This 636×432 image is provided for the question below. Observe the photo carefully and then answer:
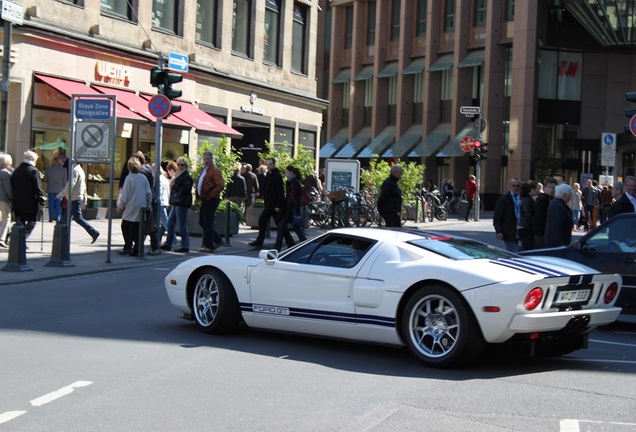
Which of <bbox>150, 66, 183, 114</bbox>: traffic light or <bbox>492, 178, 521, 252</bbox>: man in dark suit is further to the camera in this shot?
<bbox>150, 66, 183, 114</bbox>: traffic light

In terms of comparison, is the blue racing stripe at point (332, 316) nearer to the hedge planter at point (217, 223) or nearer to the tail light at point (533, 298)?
the tail light at point (533, 298)

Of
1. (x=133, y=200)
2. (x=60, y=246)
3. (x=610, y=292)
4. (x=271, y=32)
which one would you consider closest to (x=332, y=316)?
(x=610, y=292)

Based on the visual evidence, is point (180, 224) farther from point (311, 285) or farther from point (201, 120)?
point (201, 120)

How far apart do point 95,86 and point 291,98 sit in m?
14.2

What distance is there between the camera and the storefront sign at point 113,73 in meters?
28.0

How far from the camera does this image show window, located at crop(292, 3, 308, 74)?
136 ft

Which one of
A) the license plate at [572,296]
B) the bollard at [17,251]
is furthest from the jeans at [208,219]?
the license plate at [572,296]

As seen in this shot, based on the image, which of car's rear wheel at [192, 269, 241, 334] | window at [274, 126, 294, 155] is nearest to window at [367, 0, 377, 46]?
window at [274, 126, 294, 155]

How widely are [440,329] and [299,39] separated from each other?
34.9 metres

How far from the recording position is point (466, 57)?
58.8 m

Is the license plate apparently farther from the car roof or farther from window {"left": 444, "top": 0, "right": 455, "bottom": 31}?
window {"left": 444, "top": 0, "right": 455, "bottom": 31}

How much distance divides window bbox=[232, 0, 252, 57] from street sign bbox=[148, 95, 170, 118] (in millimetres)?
17586

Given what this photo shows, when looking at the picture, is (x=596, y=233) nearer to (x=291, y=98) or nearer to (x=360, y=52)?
(x=291, y=98)

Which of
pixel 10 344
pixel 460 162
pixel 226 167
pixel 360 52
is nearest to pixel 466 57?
pixel 460 162
